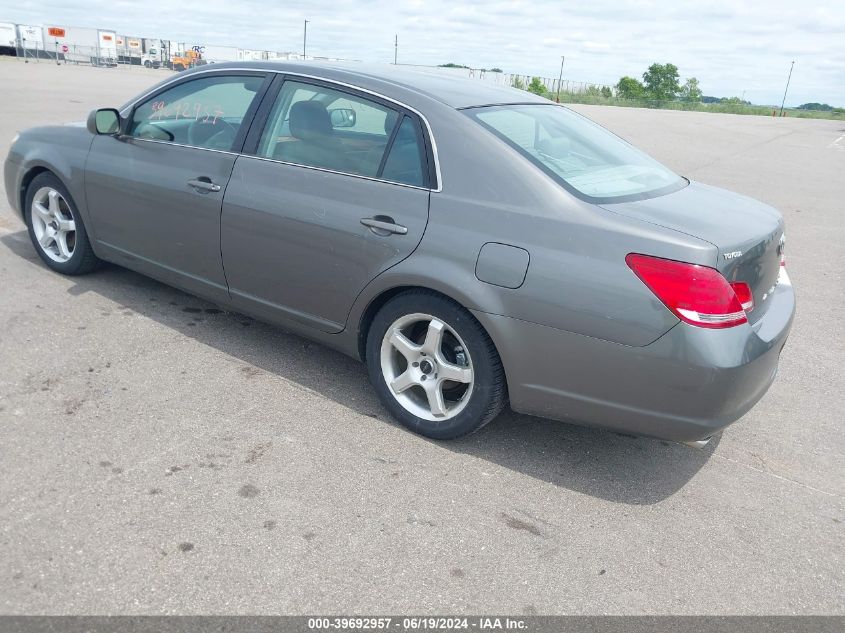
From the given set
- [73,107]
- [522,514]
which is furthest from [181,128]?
[73,107]

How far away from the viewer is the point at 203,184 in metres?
4.14

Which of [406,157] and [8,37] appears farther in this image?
[8,37]

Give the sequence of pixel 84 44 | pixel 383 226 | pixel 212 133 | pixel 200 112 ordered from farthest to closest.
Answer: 1. pixel 84 44
2. pixel 200 112
3. pixel 212 133
4. pixel 383 226

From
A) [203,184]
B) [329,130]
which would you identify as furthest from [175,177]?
[329,130]

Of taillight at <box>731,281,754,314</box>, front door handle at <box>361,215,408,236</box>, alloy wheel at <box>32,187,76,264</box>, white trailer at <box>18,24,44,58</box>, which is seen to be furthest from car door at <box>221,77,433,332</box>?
white trailer at <box>18,24,44,58</box>

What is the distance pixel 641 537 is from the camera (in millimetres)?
2939

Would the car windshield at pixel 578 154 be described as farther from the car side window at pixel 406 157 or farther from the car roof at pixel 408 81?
the car side window at pixel 406 157

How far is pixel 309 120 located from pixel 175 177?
952 mm

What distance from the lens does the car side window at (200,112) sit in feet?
13.7

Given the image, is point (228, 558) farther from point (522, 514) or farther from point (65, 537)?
point (522, 514)

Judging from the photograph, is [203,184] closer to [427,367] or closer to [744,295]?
[427,367]

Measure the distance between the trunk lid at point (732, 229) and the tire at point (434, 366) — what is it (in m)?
0.86

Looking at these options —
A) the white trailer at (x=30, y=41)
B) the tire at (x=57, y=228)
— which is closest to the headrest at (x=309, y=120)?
the tire at (x=57, y=228)

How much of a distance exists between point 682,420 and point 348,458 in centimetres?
145
